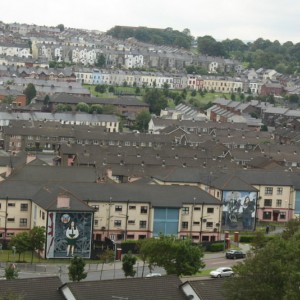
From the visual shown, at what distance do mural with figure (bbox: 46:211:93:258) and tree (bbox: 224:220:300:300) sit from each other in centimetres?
1542

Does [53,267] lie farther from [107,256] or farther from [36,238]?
[107,256]

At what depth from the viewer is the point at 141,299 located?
26.2 meters

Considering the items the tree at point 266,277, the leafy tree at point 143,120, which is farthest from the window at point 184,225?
the leafy tree at point 143,120

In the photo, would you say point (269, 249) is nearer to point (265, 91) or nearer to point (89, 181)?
point (89, 181)

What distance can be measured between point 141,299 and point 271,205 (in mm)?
28801

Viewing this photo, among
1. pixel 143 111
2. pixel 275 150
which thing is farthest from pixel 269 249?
pixel 143 111

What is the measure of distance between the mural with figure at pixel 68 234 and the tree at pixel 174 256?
670cm

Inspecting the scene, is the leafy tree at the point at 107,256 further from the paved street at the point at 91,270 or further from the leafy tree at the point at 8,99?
the leafy tree at the point at 8,99

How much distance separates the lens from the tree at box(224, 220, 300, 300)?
2533 cm

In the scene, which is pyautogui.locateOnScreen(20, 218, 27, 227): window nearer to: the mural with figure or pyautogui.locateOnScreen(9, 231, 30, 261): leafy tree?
the mural with figure

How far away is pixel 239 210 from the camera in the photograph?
49906mm

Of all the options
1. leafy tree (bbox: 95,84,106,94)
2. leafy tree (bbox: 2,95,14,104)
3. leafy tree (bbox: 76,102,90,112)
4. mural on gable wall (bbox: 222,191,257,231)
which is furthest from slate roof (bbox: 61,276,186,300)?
leafy tree (bbox: 95,84,106,94)

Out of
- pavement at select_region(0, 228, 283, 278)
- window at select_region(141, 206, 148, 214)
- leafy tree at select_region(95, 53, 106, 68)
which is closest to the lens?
pavement at select_region(0, 228, 283, 278)

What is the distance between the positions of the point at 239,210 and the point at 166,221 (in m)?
5.95
